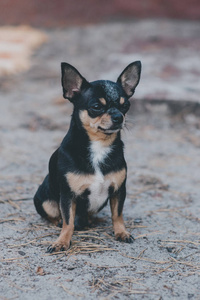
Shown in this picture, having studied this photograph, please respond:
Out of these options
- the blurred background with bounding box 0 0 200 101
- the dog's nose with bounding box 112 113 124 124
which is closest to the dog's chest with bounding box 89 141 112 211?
the dog's nose with bounding box 112 113 124 124

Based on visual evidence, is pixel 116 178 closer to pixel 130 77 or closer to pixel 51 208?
pixel 51 208

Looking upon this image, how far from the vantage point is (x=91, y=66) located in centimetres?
929

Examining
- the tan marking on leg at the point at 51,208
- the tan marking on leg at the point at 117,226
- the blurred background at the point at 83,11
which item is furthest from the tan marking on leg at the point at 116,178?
the blurred background at the point at 83,11

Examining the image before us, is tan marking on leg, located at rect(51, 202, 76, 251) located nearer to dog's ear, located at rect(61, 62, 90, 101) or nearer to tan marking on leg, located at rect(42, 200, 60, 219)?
tan marking on leg, located at rect(42, 200, 60, 219)

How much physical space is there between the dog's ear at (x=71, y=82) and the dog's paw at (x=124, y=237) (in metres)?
1.10

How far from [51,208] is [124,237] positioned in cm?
63

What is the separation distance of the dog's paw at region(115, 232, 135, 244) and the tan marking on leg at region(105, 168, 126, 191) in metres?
0.37

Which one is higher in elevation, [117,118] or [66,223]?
[117,118]

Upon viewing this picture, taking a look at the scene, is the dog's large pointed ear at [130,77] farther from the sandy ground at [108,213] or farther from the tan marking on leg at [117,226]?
the sandy ground at [108,213]

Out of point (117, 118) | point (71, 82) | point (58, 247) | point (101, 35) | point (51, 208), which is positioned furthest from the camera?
point (101, 35)

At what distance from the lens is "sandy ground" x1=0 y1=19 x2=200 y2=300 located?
2.57 m

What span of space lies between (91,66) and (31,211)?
242 inches

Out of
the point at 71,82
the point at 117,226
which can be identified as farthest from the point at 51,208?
the point at 71,82

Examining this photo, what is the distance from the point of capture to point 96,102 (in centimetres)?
288
